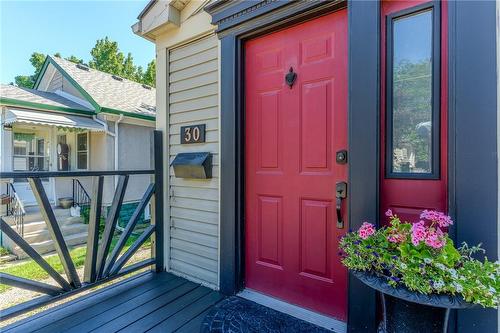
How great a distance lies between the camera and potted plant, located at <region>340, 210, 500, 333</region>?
101 centimetres

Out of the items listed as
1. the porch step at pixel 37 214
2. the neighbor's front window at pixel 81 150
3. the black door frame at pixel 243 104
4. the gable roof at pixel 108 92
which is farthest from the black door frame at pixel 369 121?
the neighbor's front window at pixel 81 150

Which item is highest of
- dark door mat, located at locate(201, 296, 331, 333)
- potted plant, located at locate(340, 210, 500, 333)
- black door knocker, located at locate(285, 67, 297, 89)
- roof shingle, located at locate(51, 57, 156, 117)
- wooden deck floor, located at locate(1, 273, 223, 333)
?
roof shingle, located at locate(51, 57, 156, 117)

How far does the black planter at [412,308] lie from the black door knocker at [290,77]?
4.33 ft

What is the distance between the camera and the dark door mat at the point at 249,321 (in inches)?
66.7

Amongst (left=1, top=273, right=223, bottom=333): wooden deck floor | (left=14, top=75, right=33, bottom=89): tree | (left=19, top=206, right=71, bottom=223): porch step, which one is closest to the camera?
(left=1, top=273, right=223, bottom=333): wooden deck floor

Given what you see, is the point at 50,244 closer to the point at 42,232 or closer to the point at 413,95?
the point at 42,232

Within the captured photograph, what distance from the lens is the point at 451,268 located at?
3.42 ft

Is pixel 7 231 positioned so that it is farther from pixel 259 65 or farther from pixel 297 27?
pixel 297 27

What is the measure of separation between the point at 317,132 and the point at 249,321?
1340mm

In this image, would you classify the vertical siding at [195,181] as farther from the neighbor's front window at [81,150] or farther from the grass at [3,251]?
the neighbor's front window at [81,150]

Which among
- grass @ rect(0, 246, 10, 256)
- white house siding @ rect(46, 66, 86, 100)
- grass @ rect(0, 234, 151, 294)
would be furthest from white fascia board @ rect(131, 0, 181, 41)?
white house siding @ rect(46, 66, 86, 100)

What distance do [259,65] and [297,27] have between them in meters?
0.39

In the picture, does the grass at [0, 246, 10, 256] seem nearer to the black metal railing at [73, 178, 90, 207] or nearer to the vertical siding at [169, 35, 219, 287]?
the black metal railing at [73, 178, 90, 207]

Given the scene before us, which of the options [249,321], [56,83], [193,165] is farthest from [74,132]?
[249,321]
